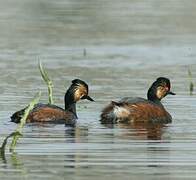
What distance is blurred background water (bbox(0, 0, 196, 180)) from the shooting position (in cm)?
1459

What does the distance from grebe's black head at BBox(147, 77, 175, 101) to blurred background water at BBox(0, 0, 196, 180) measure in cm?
33

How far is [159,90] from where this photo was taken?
20828 millimetres

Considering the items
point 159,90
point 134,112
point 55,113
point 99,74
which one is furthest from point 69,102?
point 99,74

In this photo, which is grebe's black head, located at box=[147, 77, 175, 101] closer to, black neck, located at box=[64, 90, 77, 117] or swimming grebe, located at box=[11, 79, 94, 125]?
swimming grebe, located at box=[11, 79, 94, 125]

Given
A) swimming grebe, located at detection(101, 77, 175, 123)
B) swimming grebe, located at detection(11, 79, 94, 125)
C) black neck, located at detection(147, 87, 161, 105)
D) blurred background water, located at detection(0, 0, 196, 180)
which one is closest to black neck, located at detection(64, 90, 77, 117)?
swimming grebe, located at detection(11, 79, 94, 125)

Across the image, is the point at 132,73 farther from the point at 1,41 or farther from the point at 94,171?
the point at 94,171

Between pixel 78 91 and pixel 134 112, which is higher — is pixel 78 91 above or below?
above

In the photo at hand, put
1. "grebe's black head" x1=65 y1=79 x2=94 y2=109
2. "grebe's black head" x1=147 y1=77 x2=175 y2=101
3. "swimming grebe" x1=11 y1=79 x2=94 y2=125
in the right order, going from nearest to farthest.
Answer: "swimming grebe" x1=11 y1=79 x2=94 y2=125
"grebe's black head" x1=65 y1=79 x2=94 y2=109
"grebe's black head" x1=147 y1=77 x2=175 y2=101

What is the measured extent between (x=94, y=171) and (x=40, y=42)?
18267 millimetres

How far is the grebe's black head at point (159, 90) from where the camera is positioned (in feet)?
68.1

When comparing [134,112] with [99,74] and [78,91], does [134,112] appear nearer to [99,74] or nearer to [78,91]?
[78,91]

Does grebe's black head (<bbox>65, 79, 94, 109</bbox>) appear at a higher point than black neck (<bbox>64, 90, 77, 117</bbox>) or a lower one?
higher

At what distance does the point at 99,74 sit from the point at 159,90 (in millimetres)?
4543

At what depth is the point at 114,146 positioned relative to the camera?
16.2 metres
